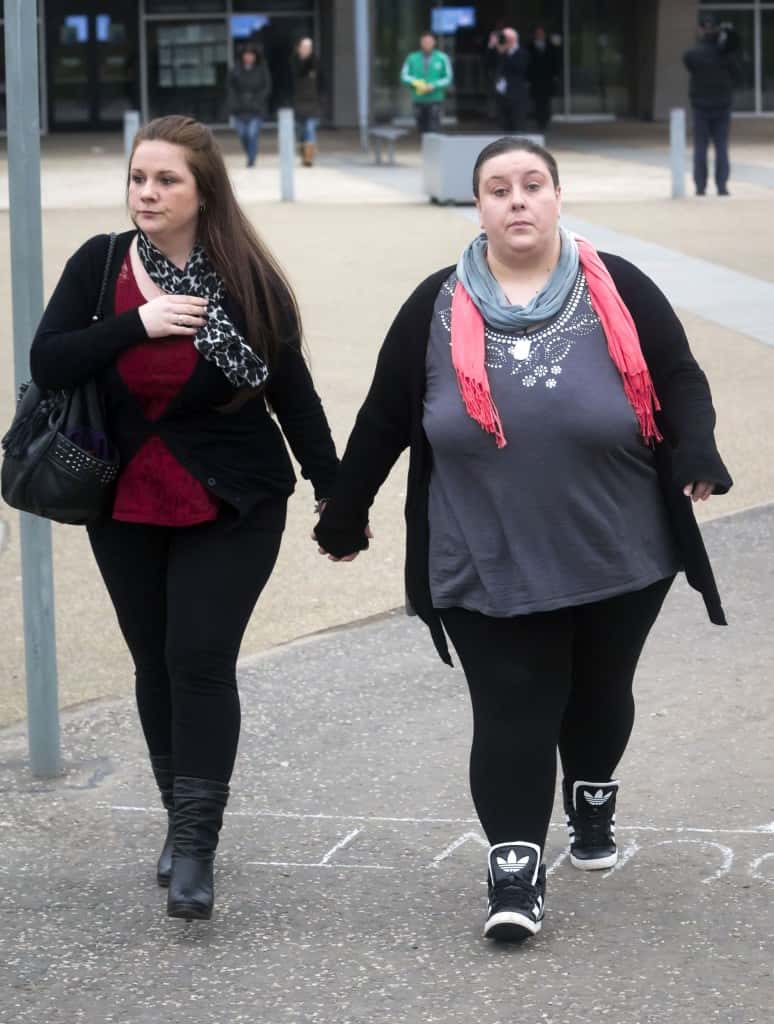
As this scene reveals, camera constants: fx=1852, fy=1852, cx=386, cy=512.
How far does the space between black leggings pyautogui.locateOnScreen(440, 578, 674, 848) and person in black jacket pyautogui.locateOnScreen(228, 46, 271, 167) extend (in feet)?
78.9

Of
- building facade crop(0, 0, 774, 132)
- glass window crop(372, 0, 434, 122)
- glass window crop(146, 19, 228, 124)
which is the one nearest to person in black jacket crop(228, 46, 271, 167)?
building facade crop(0, 0, 774, 132)

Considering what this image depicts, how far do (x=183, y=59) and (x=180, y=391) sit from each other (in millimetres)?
34616

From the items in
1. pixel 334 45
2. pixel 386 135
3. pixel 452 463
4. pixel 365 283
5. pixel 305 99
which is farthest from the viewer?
pixel 334 45

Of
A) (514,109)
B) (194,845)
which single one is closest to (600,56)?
(514,109)

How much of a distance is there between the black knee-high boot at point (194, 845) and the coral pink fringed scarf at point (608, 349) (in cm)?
100

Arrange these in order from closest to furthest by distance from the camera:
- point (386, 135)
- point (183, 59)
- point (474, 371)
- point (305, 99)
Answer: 1. point (474, 371)
2. point (386, 135)
3. point (305, 99)
4. point (183, 59)

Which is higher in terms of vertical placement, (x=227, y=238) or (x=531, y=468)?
(x=227, y=238)

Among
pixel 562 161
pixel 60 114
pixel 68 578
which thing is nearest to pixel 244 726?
pixel 68 578

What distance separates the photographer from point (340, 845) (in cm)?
436

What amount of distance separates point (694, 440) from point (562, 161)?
24372 mm

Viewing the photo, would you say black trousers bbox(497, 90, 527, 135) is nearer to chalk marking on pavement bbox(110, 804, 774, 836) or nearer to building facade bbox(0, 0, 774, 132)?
building facade bbox(0, 0, 774, 132)

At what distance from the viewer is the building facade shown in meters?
36.7

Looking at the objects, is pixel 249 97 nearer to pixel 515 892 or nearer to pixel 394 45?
pixel 394 45

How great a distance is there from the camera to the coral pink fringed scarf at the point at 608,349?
362 centimetres
